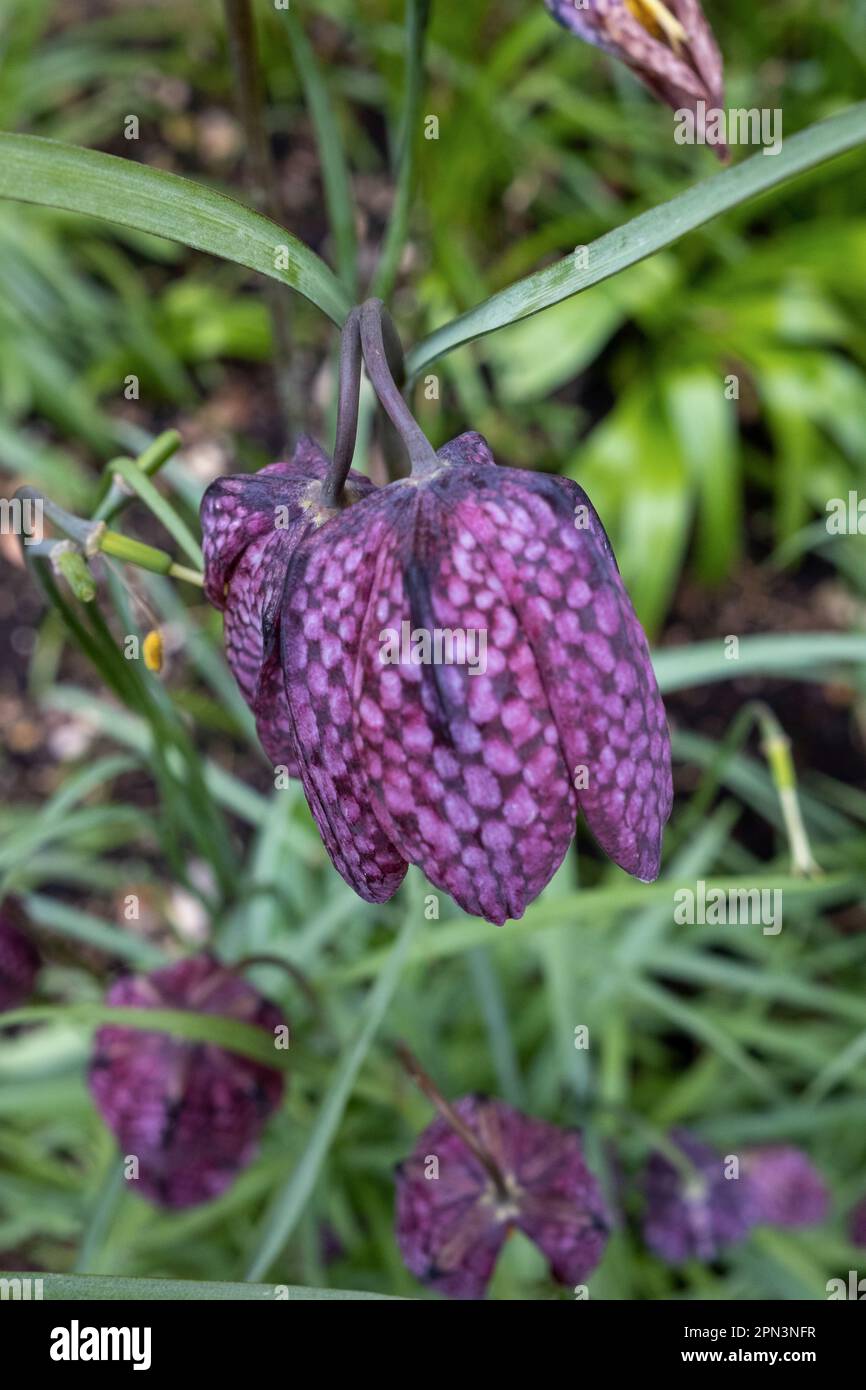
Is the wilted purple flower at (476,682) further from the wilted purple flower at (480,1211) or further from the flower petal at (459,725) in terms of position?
the wilted purple flower at (480,1211)

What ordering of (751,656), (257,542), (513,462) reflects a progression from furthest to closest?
1. (513,462)
2. (751,656)
3. (257,542)

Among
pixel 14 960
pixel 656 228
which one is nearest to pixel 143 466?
pixel 656 228

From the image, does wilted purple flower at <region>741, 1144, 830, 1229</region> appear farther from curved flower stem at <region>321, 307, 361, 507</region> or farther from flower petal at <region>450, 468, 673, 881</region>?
curved flower stem at <region>321, 307, 361, 507</region>

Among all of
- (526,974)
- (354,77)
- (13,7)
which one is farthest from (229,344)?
(526,974)

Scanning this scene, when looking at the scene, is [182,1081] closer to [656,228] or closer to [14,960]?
[14,960]

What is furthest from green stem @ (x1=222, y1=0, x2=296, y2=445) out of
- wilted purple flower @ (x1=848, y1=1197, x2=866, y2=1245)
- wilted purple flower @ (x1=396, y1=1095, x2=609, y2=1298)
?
wilted purple flower @ (x1=848, y1=1197, x2=866, y2=1245)
